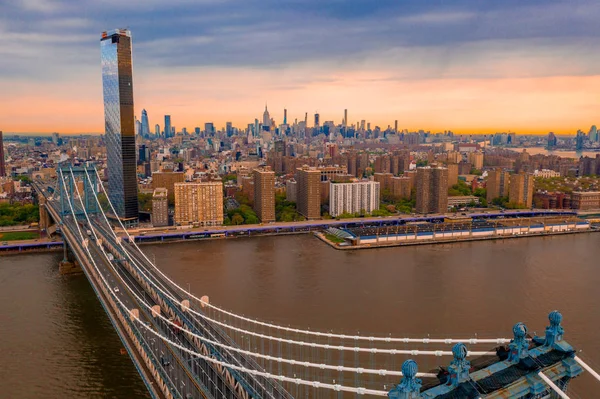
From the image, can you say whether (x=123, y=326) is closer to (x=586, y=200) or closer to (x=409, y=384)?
(x=409, y=384)

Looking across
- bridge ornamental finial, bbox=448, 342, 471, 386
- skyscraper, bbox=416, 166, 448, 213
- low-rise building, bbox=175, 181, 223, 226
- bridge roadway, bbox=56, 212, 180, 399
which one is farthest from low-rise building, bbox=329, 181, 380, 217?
bridge ornamental finial, bbox=448, 342, 471, 386

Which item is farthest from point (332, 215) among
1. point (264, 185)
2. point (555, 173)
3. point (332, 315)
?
point (555, 173)

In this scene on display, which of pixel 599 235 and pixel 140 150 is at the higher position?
pixel 140 150

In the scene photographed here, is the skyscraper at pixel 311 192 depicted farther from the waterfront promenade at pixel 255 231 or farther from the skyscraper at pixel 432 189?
the skyscraper at pixel 432 189

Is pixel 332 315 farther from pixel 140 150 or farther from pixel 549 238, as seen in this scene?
pixel 140 150

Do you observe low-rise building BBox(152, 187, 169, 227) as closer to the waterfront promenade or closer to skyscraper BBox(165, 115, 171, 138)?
the waterfront promenade

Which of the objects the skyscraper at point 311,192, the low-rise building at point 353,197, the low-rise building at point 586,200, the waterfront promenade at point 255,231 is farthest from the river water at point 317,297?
the low-rise building at point 586,200
